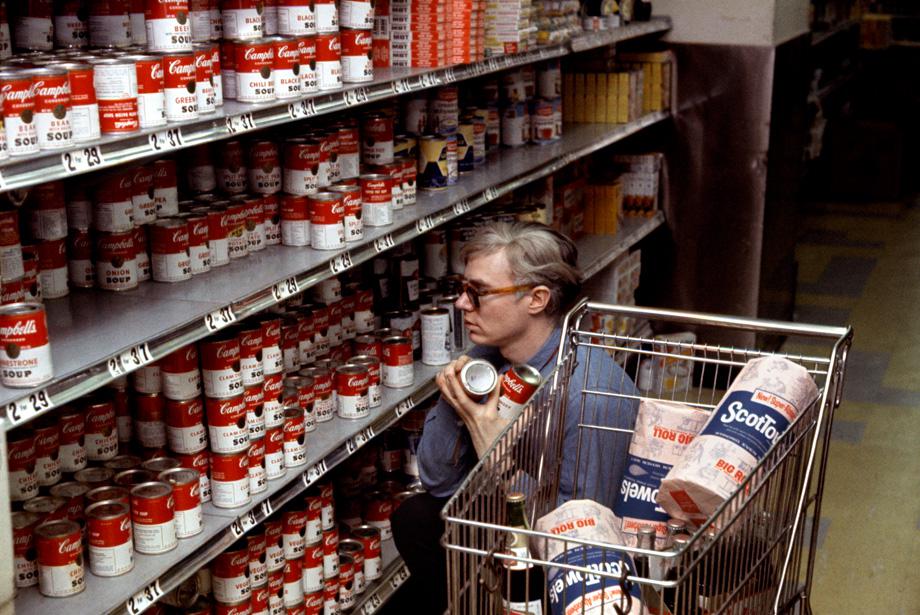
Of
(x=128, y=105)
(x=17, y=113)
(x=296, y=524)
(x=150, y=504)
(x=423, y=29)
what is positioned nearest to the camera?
(x=17, y=113)

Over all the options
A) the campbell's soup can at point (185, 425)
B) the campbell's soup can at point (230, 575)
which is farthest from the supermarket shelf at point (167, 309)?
the campbell's soup can at point (230, 575)

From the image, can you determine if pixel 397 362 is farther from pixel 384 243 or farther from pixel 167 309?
pixel 167 309

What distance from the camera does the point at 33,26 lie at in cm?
242

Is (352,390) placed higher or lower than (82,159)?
lower

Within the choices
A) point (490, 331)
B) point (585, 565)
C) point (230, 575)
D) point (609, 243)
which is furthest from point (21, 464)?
point (609, 243)

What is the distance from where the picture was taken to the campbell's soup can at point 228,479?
2635 mm

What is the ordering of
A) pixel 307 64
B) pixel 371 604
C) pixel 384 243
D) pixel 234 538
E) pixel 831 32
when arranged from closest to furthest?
pixel 234 538 → pixel 307 64 → pixel 384 243 → pixel 371 604 → pixel 831 32

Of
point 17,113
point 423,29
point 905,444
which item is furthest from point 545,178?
point 17,113

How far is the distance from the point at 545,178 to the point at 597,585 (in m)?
2.99

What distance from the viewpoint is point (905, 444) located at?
4938 millimetres

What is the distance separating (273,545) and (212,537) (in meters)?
0.45

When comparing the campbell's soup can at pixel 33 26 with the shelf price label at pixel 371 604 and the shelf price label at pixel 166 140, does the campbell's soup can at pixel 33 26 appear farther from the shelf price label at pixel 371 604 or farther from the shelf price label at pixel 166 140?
the shelf price label at pixel 371 604

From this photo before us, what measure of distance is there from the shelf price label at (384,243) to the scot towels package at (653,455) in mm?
1161

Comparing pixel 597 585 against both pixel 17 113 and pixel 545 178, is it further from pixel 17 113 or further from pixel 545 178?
pixel 545 178
